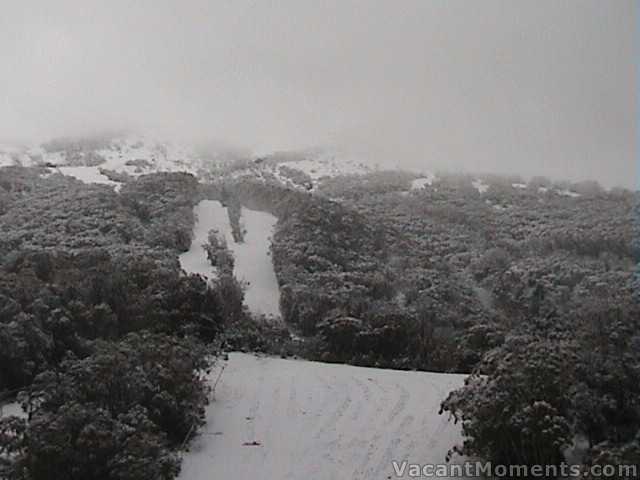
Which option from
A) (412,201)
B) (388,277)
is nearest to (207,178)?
(412,201)

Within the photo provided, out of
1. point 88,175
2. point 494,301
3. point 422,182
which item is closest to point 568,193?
point 422,182

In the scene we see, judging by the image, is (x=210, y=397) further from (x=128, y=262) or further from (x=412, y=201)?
(x=412, y=201)

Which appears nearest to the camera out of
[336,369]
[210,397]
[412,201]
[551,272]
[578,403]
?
[578,403]

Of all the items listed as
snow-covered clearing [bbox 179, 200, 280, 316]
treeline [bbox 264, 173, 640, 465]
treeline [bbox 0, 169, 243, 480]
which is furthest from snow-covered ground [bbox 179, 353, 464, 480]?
snow-covered clearing [bbox 179, 200, 280, 316]

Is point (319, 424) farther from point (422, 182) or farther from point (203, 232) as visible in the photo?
point (422, 182)

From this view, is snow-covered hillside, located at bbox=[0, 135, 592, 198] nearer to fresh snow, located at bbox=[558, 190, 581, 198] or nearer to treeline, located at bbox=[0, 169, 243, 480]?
fresh snow, located at bbox=[558, 190, 581, 198]

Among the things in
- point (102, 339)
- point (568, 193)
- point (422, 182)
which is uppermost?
point (102, 339)
